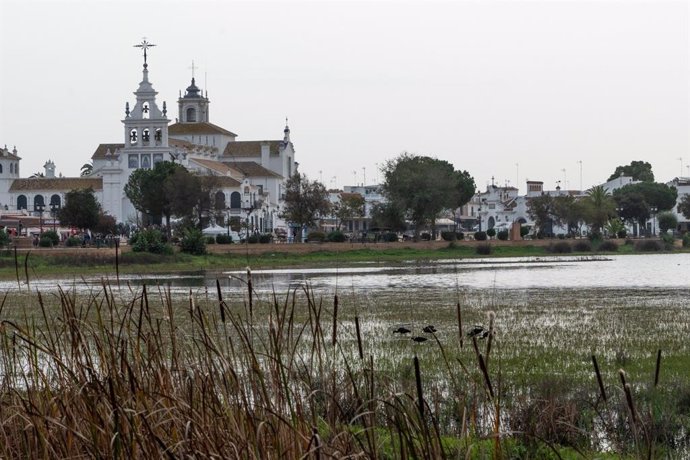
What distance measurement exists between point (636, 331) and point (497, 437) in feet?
51.3

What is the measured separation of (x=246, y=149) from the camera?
480 feet

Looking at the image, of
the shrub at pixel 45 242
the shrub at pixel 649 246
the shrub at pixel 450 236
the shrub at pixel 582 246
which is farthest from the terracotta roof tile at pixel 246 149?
the shrub at pixel 45 242

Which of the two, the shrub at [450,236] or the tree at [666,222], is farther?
the tree at [666,222]

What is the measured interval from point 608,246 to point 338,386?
7651 centimetres

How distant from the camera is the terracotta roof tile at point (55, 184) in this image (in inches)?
4941

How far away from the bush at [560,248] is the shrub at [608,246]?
9.50 feet

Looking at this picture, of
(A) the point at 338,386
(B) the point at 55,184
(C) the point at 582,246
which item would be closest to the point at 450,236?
(C) the point at 582,246

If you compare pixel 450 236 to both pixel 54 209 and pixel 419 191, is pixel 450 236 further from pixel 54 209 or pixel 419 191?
pixel 54 209

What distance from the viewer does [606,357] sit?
638 inches

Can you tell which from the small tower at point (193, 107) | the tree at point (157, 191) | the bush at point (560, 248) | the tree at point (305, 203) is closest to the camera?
the bush at point (560, 248)

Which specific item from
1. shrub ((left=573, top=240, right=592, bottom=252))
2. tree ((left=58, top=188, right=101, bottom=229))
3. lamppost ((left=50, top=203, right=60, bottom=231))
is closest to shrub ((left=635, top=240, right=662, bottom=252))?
shrub ((left=573, top=240, right=592, bottom=252))

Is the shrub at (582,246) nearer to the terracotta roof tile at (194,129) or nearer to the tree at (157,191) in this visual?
the tree at (157,191)

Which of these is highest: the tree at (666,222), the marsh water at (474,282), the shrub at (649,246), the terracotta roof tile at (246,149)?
the terracotta roof tile at (246,149)

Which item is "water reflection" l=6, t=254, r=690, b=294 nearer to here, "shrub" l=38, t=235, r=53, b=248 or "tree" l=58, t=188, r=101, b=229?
"shrub" l=38, t=235, r=53, b=248
